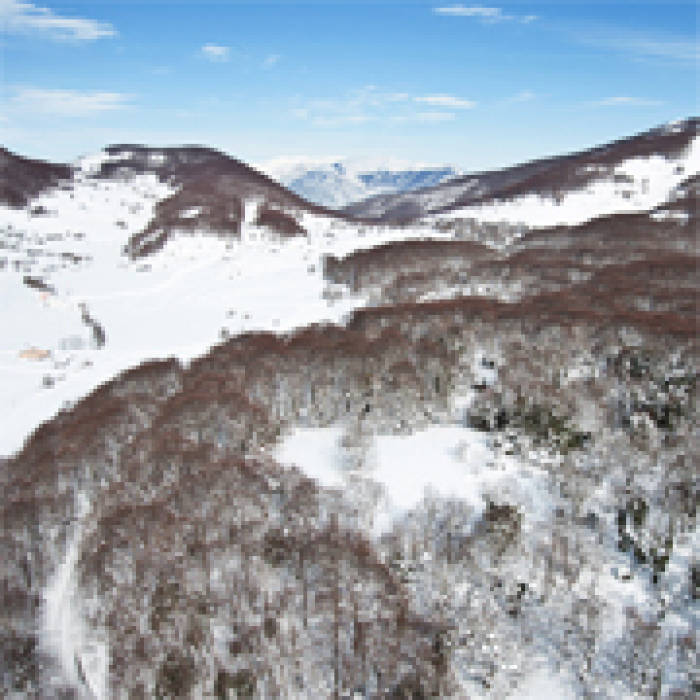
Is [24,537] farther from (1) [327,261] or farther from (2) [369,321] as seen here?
(1) [327,261]

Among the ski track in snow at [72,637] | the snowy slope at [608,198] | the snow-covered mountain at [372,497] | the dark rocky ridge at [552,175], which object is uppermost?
the dark rocky ridge at [552,175]

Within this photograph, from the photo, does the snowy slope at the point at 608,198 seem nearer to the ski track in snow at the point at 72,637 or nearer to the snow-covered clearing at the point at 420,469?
the snow-covered clearing at the point at 420,469

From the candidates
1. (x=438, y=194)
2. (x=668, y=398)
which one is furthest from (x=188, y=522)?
(x=438, y=194)

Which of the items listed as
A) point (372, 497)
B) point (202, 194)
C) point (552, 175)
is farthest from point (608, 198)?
point (372, 497)

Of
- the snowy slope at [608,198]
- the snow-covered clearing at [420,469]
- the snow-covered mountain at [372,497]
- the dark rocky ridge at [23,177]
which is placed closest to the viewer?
the snow-covered mountain at [372,497]

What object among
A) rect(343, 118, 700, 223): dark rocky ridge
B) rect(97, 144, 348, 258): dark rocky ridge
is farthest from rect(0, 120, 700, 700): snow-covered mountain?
rect(343, 118, 700, 223): dark rocky ridge

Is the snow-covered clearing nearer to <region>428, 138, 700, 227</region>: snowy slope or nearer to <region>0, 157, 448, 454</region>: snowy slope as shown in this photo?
<region>0, 157, 448, 454</region>: snowy slope

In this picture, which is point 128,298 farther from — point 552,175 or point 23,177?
point 552,175

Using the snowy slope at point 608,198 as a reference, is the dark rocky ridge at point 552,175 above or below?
above

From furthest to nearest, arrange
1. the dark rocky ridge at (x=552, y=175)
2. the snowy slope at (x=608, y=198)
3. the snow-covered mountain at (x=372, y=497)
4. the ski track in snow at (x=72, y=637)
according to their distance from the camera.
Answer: the dark rocky ridge at (x=552, y=175), the snowy slope at (x=608, y=198), the ski track in snow at (x=72, y=637), the snow-covered mountain at (x=372, y=497)

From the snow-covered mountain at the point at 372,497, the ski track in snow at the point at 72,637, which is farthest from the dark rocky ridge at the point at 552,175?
the ski track in snow at the point at 72,637

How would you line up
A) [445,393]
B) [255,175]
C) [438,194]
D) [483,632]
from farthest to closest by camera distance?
1. [438,194]
2. [255,175]
3. [445,393]
4. [483,632]
